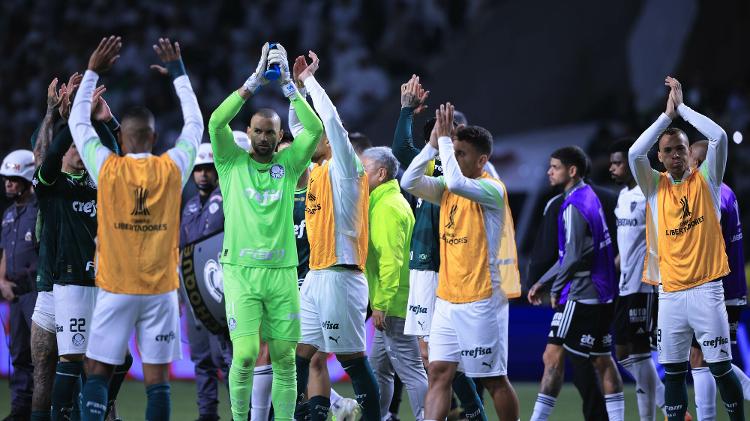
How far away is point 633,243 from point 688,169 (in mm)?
1657

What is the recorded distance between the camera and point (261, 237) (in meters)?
7.89

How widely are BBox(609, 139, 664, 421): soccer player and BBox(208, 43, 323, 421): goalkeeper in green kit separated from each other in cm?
354

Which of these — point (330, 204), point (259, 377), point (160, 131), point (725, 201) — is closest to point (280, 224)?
point (330, 204)

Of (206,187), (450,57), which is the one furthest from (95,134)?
(450,57)

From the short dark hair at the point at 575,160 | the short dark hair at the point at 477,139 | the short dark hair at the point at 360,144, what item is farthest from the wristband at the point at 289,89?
the short dark hair at the point at 575,160

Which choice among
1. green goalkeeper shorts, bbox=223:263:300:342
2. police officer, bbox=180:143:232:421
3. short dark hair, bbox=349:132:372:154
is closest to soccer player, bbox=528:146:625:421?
short dark hair, bbox=349:132:372:154

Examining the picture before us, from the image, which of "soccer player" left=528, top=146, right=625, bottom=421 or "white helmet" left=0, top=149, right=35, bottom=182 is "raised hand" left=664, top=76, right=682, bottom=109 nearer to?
"soccer player" left=528, top=146, right=625, bottom=421

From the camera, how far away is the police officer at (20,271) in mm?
9734

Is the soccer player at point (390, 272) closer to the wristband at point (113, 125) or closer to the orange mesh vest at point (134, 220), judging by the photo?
the wristband at point (113, 125)

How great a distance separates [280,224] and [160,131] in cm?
1199

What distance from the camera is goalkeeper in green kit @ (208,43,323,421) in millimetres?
7809

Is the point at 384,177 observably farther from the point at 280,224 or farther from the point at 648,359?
the point at 648,359

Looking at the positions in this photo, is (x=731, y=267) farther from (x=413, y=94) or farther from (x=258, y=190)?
→ (x=258, y=190)

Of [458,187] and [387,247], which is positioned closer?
[458,187]
